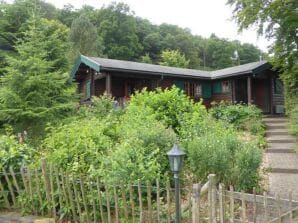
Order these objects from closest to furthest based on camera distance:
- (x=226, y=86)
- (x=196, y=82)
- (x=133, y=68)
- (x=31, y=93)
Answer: (x=31, y=93), (x=133, y=68), (x=196, y=82), (x=226, y=86)

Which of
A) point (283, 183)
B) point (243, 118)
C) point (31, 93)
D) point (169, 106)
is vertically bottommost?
point (283, 183)

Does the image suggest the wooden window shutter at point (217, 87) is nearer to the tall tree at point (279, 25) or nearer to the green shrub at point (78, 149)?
the tall tree at point (279, 25)

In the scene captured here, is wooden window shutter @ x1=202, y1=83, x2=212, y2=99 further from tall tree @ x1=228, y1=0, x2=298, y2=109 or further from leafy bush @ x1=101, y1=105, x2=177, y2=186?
leafy bush @ x1=101, y1=105, x2=177, y2=186

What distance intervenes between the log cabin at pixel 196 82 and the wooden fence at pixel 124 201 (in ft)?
40.8

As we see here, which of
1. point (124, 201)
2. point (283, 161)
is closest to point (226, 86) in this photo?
point (283, 161)

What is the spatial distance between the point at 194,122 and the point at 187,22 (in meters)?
66.8

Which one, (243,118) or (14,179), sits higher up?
(243,118)

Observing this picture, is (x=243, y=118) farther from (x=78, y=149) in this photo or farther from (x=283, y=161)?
(x=78, y=149)

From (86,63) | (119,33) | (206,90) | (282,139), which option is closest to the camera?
(282,139)

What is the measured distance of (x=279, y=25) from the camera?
15.7 metres

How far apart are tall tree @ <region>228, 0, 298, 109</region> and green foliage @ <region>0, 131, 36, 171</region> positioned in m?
11.2

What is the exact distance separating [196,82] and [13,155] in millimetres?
16552

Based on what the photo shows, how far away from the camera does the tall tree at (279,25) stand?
47.1 ft

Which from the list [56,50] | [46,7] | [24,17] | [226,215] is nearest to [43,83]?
[56,50]
